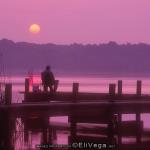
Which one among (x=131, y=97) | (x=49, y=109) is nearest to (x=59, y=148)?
(x=49, y=109)

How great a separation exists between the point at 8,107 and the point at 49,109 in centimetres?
94

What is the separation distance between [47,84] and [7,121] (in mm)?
17956

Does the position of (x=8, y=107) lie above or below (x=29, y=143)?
above

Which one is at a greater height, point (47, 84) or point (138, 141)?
point (47, 84)

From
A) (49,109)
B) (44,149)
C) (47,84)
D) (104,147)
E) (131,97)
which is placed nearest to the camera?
(49,109)

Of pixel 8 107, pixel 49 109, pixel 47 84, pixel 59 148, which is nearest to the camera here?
pixel 8 107

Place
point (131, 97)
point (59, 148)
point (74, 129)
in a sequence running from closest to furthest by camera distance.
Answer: point (59, 148), point (74, 129), point (131, 97)

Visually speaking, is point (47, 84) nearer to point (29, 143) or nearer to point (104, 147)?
point (29, 143)

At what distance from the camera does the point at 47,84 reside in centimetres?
2675

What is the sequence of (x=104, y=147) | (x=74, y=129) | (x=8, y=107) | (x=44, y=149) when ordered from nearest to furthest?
(x=8, y=107) < (x=104, y=147) < (x=44, y=149) < (x=74, y=129)

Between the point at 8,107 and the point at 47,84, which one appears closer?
the point at 8,107

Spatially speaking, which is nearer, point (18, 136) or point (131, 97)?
point (18, 136)

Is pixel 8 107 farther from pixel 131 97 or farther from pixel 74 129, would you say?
pixel 131 97

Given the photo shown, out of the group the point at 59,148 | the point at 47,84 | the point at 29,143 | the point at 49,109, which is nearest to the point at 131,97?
the point at 47,84
